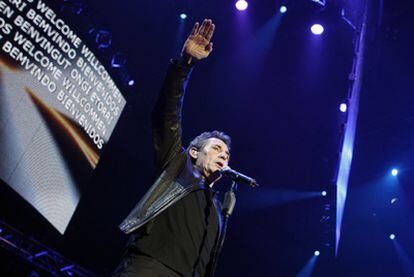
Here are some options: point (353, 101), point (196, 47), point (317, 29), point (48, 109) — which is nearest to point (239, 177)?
point (196, 47)

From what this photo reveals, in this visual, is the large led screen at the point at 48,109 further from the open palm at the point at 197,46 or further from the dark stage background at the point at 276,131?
the open palm at the point at 197,46

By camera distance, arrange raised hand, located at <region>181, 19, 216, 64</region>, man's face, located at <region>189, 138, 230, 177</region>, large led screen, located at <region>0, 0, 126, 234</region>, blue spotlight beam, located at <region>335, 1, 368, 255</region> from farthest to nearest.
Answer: blue spotlight beam, located at <region>335, 1, 368, 255</region>, large led screen, located at <region>0, 0, 126, 234</region>, man's face, located at <region>189, 138, 230, 177</region>, raised hand, located at <region>181, 19, 216, 64</region>

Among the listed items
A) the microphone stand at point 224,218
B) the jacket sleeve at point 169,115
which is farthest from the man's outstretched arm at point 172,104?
the microphone stand at point 224,218

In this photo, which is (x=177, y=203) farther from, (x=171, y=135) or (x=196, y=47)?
(x=196, y=47)

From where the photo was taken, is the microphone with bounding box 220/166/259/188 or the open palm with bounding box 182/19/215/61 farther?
the open palm with bounding box 182/19/215/61

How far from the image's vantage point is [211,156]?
311 cm

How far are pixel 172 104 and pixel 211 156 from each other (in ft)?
1.48

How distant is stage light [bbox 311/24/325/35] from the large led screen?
3732mm

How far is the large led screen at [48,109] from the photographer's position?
17.8ft

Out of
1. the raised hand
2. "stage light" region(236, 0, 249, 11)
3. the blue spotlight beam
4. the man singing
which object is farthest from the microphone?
"stage light" region(236, 0, 249, 11)

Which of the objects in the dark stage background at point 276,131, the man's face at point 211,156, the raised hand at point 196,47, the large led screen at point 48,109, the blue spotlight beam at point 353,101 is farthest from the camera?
the dark stage background at point 276,131

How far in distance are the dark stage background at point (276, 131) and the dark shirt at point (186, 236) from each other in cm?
477

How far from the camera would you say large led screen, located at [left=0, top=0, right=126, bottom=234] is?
214 inches

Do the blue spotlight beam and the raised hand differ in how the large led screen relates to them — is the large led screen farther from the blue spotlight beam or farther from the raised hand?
the blue spotlight beam
